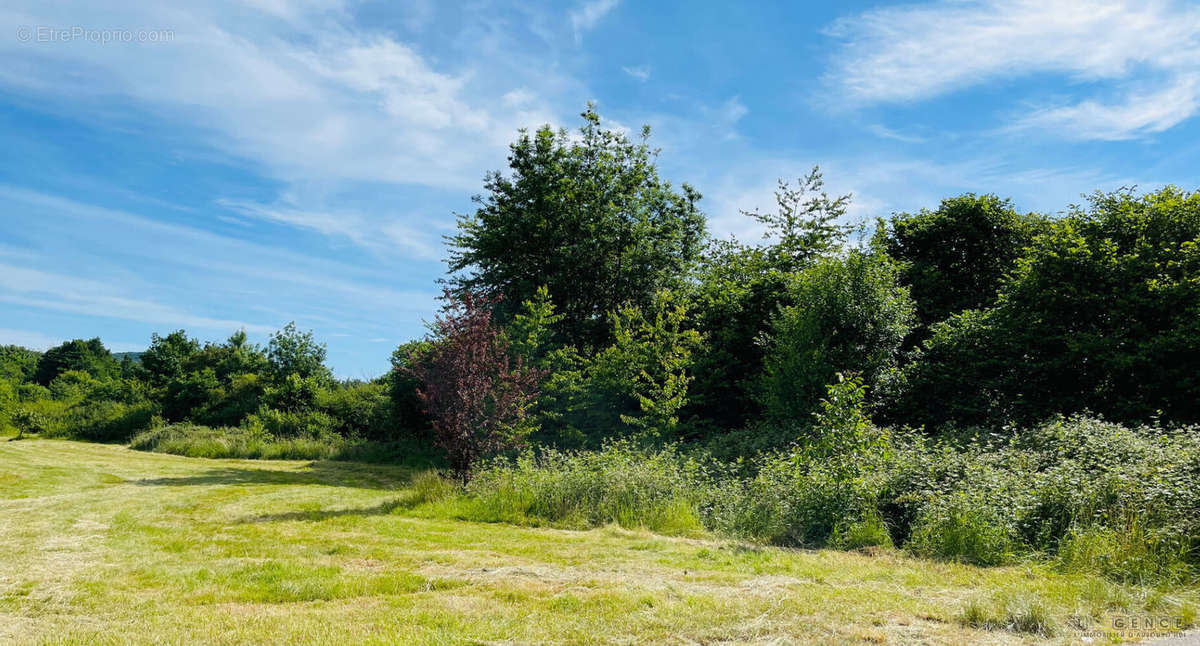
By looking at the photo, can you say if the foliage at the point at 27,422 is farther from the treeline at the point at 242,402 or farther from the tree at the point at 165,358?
the tree at the point at 165,358

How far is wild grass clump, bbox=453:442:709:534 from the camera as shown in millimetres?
8859

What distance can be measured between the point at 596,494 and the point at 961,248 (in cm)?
1572

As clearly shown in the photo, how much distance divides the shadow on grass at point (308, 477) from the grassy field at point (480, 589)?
16.4 feet

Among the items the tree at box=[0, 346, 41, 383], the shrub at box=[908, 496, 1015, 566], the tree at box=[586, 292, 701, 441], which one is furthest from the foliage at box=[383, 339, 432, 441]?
the tree at box=[0, 346, 41, 383]

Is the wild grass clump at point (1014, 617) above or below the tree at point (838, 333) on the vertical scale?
below

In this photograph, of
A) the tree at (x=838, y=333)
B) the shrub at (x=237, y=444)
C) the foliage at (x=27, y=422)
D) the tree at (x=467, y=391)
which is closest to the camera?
the tree at (x=467, y=391)

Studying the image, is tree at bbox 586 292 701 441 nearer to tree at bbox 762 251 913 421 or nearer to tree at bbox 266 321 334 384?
tree at bbox 762 251 913 421

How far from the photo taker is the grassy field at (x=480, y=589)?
13.8ft

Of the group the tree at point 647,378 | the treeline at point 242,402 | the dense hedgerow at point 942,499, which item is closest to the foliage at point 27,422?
the treeline at point 242,402

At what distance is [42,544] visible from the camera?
7473 millimetres

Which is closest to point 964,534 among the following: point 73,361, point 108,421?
point 108,421

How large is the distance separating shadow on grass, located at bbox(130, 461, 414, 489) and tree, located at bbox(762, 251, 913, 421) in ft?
29.2

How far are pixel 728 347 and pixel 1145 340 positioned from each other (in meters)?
8.83

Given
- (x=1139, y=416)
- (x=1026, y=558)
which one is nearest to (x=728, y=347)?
(x=1139, y=416)
